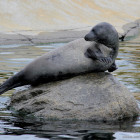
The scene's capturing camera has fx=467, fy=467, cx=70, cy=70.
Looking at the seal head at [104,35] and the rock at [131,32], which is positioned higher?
the seal head at [104,35]

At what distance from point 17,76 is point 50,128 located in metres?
1.63

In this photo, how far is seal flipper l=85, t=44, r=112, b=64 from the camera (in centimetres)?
686

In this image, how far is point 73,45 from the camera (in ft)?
23.6

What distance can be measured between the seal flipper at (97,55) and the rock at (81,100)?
263 millimetres

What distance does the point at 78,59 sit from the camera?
22.9ft

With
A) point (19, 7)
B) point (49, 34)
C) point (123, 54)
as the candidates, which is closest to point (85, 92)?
point (123, 54)

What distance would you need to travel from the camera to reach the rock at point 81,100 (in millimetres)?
6363

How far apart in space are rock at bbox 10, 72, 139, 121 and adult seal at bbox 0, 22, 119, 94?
0.13 m

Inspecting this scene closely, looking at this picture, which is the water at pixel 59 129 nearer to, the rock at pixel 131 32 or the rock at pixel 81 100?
the rock at pixel 81 100

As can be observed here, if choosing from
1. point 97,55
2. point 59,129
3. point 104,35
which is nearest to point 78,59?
point 97,55

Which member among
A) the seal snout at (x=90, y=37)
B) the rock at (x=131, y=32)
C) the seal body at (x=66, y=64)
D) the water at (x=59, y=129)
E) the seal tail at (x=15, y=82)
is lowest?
the rock at (x=131, y=32)

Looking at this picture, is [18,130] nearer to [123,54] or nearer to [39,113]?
[39,113]

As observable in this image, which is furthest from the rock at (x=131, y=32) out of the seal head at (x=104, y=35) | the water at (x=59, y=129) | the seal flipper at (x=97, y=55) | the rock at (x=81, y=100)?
the rock at (x=81, y=100)

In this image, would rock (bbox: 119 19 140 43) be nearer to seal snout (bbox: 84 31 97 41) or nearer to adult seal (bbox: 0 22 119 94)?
adult seal (bbox: 0 22 119 94)
